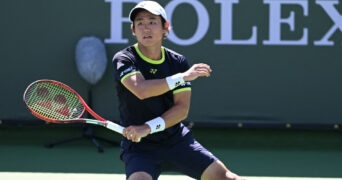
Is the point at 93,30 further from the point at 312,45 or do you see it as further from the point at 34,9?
the point at 312,45

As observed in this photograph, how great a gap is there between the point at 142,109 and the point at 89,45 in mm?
2709

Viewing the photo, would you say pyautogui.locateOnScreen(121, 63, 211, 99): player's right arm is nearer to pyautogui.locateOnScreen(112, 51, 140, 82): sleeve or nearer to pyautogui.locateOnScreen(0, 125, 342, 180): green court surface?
pyautogui.locateOnScreen(112, 51, 140, 82): sleeve

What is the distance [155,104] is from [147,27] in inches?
16.1

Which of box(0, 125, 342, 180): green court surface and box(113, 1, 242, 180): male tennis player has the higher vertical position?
box(113, 1, 242, 180): male tennis player

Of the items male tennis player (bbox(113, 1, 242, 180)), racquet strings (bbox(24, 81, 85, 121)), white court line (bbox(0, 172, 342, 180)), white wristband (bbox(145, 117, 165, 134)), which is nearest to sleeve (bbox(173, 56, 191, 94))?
male tennis player (bbox(113, 1, 242, 180))

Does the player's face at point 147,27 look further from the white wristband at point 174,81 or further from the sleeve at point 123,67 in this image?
the white wristband at point 174,81

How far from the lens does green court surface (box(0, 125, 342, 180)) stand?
506 cm

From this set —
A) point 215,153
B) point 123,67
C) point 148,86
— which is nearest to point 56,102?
point 123,67

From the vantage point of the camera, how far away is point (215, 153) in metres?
5.92

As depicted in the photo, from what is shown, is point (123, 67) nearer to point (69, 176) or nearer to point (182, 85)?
point (182, 85)

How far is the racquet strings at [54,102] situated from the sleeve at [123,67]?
1.15 ft

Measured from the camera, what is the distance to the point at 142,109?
3.38m

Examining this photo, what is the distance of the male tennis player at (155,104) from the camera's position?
3217 mm

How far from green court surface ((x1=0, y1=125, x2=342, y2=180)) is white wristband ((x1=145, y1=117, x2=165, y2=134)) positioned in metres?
1.68
